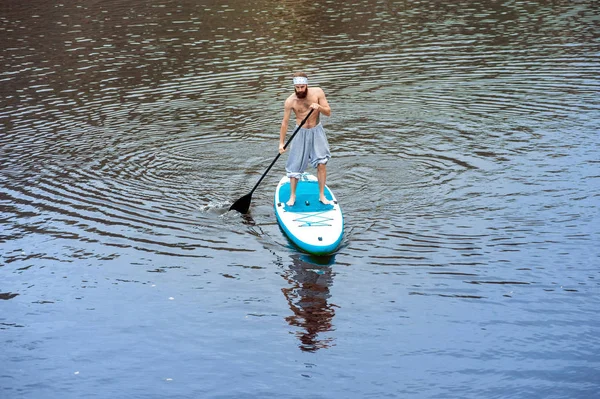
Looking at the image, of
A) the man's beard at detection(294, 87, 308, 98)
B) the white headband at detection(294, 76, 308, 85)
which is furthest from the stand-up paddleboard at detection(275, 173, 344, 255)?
the white headband at detection(294, 76, 308, 85)

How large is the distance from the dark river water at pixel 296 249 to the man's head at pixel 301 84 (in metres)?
2.56

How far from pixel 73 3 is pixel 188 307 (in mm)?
36688

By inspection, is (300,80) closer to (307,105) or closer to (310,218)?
(307,105)

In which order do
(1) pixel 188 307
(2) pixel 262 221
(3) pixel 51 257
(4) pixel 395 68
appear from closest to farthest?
(1) pixel 188 307 < (3) pixel 51 257 < (2) pixel 262 221 < (4) pixel 395 68

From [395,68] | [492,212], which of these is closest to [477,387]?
[492,212]

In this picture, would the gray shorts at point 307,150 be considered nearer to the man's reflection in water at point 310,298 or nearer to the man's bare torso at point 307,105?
the man's bare torso at point 307,105

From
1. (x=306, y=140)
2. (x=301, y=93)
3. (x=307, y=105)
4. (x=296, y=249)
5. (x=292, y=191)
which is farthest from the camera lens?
(x=292, y=191)

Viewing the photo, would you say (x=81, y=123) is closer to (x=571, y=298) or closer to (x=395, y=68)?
(x=395, y=68)

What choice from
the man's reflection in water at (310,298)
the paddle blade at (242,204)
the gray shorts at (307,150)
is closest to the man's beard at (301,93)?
the gray shorts at (307,150)

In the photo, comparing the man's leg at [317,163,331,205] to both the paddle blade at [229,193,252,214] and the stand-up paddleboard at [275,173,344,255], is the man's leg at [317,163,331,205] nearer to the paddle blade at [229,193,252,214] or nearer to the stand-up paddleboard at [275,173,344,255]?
the stand-up paddleboard at [275,173,344,255]

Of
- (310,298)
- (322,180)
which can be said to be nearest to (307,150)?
(322,180)

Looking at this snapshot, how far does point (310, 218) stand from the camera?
48.9 ft

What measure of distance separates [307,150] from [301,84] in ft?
4.44

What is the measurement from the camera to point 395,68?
27688 mm
